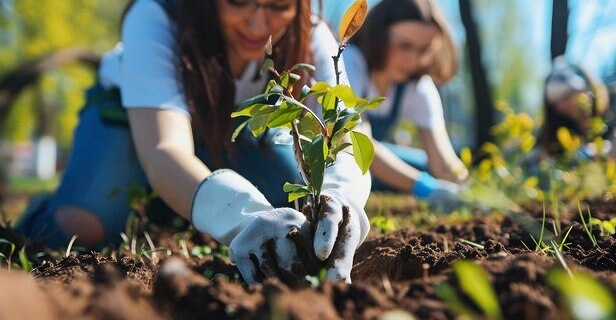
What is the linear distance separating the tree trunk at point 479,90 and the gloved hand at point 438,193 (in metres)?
4.37

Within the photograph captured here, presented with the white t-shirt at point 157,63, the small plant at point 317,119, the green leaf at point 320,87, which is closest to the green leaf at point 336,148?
the small plant at point 317,119

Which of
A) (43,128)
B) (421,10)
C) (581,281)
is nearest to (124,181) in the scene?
(421,10)

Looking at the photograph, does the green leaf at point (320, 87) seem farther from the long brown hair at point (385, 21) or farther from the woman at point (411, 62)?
the long brown hair at point (385, 21)

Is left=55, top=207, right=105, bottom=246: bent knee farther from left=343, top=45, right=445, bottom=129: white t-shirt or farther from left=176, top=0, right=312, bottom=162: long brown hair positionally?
left=343, top=45, right=445, bottom=129: white t-shirt

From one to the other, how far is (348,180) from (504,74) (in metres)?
21.4

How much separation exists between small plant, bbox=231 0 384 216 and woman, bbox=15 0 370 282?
0.40 feet

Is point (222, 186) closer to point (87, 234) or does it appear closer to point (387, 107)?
point (87, 234)

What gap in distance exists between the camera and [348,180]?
160 cm

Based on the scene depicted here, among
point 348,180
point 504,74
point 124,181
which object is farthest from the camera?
point 504,74

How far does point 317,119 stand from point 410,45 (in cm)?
285

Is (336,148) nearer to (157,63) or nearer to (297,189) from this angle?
(297,189)

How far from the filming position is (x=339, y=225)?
1328mm

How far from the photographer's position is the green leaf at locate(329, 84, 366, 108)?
112 centimetres

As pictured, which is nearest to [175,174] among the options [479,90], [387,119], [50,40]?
[387,119]
